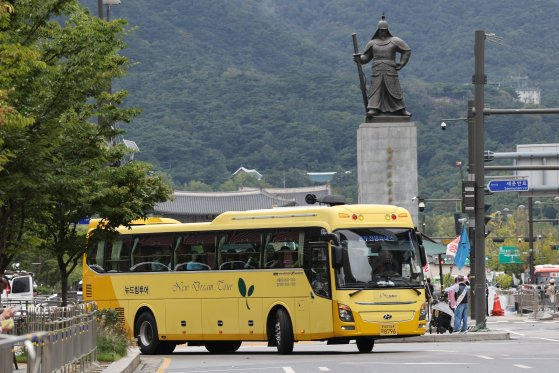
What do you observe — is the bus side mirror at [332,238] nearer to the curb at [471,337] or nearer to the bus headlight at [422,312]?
the bus headlight at [422,312]

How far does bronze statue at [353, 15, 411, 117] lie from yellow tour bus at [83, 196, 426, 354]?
24166 mm

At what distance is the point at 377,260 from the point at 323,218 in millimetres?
1417

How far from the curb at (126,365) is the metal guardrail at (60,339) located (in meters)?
0.38

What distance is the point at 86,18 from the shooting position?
25750 mm

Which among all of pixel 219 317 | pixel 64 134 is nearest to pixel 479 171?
pixel 219 317

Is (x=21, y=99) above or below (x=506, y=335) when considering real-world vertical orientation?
above

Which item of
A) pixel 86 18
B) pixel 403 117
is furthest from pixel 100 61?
pixel 403 117

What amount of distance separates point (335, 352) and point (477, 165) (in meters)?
9.13

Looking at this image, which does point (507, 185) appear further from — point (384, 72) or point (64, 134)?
point (64, 134)

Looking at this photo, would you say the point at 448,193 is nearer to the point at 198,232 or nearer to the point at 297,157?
the point at 297,157

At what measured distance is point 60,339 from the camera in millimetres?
18000

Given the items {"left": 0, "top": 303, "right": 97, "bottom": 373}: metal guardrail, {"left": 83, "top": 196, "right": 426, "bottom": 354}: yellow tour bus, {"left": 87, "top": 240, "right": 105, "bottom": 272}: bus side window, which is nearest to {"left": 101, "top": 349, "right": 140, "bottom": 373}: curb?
{"left": 0, "top": 303, "right": 97, "bottom": 373}: metal guardrail

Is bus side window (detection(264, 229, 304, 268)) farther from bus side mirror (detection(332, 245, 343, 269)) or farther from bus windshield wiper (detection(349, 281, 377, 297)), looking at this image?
bus windshield wiper (detection(349, 281, 377, 297))

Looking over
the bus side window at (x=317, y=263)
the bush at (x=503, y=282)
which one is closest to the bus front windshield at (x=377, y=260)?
the bus side window at (x=317, y=263)
